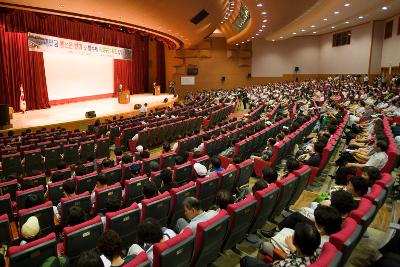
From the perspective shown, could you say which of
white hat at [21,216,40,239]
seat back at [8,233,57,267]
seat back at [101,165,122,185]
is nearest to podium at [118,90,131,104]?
seat back at [101,165,122,185]

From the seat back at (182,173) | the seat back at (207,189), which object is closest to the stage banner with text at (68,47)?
the seat back at (182,173)

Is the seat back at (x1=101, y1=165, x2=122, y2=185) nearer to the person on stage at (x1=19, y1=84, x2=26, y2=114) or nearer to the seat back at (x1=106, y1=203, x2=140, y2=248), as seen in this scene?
the seat back at (x1=106, y1=203, x2=140, y2=248)

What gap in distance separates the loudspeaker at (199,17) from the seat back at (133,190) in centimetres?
1156

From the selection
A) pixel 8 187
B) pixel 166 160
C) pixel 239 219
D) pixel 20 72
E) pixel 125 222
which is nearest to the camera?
pixel 239 219

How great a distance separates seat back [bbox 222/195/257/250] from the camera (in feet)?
10.4

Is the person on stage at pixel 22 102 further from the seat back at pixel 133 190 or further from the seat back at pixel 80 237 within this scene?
the seat back at pixel 80 237

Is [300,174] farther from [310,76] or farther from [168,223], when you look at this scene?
[310,76]

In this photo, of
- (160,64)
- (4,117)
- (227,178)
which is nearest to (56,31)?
(4,117)

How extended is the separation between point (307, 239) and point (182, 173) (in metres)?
3.25

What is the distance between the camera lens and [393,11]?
18250 mm

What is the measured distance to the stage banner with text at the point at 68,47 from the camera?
14758 millimetres

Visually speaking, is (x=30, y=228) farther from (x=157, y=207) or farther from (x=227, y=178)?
(x=227, y=178)

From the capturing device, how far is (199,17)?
15477 mm

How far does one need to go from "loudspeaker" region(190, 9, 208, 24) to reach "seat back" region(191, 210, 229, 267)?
42.8ft
